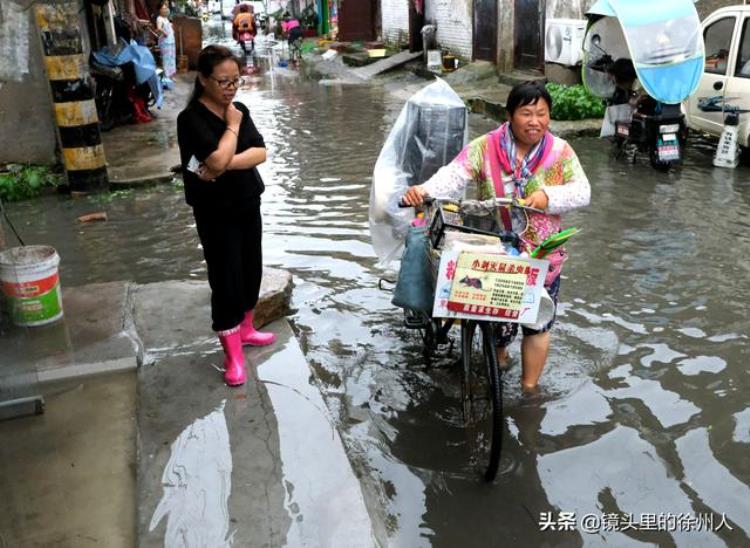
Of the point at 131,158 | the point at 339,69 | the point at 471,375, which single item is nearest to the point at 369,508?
the point at 471,375

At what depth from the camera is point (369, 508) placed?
9.65ft

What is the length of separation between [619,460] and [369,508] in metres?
1.30

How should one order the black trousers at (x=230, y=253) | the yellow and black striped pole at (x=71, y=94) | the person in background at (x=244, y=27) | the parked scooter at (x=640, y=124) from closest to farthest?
the black trousers at (x=230, y=253) → the yellow and black striped pole at (x=71, y=94) → the parked scooter at (x=640, y=124) → the person in background at (x=244, y=27)

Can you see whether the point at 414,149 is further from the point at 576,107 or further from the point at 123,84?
the point at 123,84

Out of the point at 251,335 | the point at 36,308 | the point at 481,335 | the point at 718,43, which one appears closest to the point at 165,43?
the point at 718,43

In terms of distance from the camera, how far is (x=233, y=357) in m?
3.83

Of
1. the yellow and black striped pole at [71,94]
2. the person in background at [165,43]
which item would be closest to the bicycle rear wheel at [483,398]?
the yellow and black striped pole at [71,94]

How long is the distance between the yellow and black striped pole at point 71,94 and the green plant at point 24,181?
36 cm

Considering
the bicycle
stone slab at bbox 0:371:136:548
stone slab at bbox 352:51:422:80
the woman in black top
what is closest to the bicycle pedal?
the bicycle

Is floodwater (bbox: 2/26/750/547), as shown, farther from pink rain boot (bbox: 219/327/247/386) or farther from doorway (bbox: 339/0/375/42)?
doorway (bbox: 339/0/375/42)

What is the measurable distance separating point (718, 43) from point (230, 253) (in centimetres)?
851

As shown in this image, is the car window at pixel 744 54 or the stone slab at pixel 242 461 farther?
the car window at pixel 744 54

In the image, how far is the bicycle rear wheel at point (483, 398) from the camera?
317 cm

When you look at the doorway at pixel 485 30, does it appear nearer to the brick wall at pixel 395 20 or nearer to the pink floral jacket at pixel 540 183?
the brick wall at pixel 395 20
